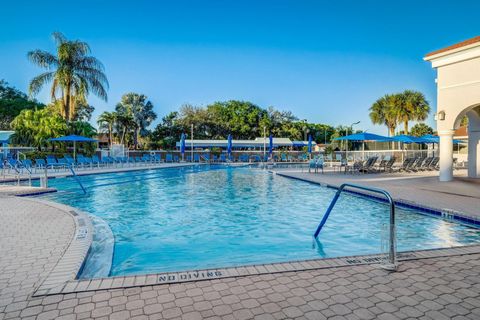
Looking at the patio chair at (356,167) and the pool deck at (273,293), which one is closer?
the pool deck at (273,293)

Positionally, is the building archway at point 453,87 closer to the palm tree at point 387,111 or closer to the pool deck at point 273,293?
the pool deck at point 273,293

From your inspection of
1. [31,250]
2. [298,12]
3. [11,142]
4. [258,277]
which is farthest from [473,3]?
[11,142]

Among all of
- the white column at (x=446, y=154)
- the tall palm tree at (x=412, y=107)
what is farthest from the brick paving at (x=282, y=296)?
the tall palm tree at (x=412, y=107)

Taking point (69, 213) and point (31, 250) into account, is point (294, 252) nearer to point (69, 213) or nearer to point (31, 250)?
point (31, 250)

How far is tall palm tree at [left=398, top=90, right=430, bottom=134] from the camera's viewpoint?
35656 mm

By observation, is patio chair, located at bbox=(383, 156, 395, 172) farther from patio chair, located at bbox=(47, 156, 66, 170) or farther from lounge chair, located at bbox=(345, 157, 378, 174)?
patio chair, located at bbox=(47, 156, 66, 170)

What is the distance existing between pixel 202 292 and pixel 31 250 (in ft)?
8.46

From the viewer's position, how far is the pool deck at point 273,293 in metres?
2.39

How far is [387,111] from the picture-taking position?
3881 cm

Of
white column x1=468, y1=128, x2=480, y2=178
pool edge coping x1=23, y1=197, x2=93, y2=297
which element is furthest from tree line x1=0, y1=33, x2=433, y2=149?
white column x1=468, y1=128, x2=480, y2=178

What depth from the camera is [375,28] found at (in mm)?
22875

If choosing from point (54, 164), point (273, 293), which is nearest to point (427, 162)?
point (273, 293)

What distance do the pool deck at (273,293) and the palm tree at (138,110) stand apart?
134 ft

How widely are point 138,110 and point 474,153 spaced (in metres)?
38.5
